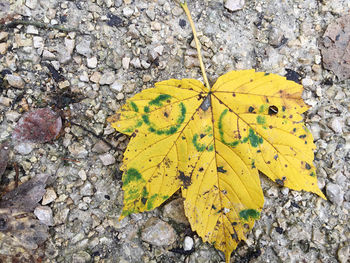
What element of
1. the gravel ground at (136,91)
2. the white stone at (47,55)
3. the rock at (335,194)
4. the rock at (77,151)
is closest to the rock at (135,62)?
the gravel ground at (136,91)

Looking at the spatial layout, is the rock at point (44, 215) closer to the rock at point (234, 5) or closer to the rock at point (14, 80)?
the rock at point (14, 80)

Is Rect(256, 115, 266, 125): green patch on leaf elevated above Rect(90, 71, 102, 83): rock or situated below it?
above

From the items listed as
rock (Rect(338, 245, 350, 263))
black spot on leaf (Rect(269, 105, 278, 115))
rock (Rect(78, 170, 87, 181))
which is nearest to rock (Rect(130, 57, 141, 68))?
rock (Rect(78, 170, 87, 181))

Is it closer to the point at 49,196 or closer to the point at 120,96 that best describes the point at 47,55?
the point at 120,96

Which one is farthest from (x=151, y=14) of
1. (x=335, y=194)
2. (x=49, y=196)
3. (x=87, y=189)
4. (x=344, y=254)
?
(x=344, y=254)

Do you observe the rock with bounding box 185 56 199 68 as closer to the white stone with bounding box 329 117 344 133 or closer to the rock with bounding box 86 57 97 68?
the rock with bounding box 86 57 97 68

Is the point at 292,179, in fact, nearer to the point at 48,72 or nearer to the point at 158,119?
the point at 158,119
